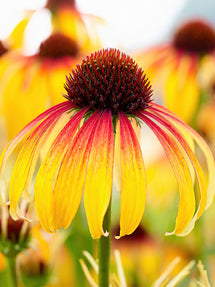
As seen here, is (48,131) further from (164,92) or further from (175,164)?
(164,92)

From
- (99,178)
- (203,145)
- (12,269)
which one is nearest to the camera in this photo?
(99,178)

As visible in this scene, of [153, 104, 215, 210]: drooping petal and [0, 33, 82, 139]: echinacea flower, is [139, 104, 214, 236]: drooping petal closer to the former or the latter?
[153, 104, 215, 210]: drooping petal

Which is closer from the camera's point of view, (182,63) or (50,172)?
(50,172)

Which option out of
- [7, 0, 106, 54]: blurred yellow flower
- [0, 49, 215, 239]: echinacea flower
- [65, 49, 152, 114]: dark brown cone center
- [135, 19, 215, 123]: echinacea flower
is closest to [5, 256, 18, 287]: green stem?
[0, 49, 215, 239]: echinacea flower

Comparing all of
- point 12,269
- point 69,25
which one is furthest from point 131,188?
point 69,25

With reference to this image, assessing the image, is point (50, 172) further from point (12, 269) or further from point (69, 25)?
point (69, 25)

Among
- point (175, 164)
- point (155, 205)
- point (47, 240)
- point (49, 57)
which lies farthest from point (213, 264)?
point (175, 164)

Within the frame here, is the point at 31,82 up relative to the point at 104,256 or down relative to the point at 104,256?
up
